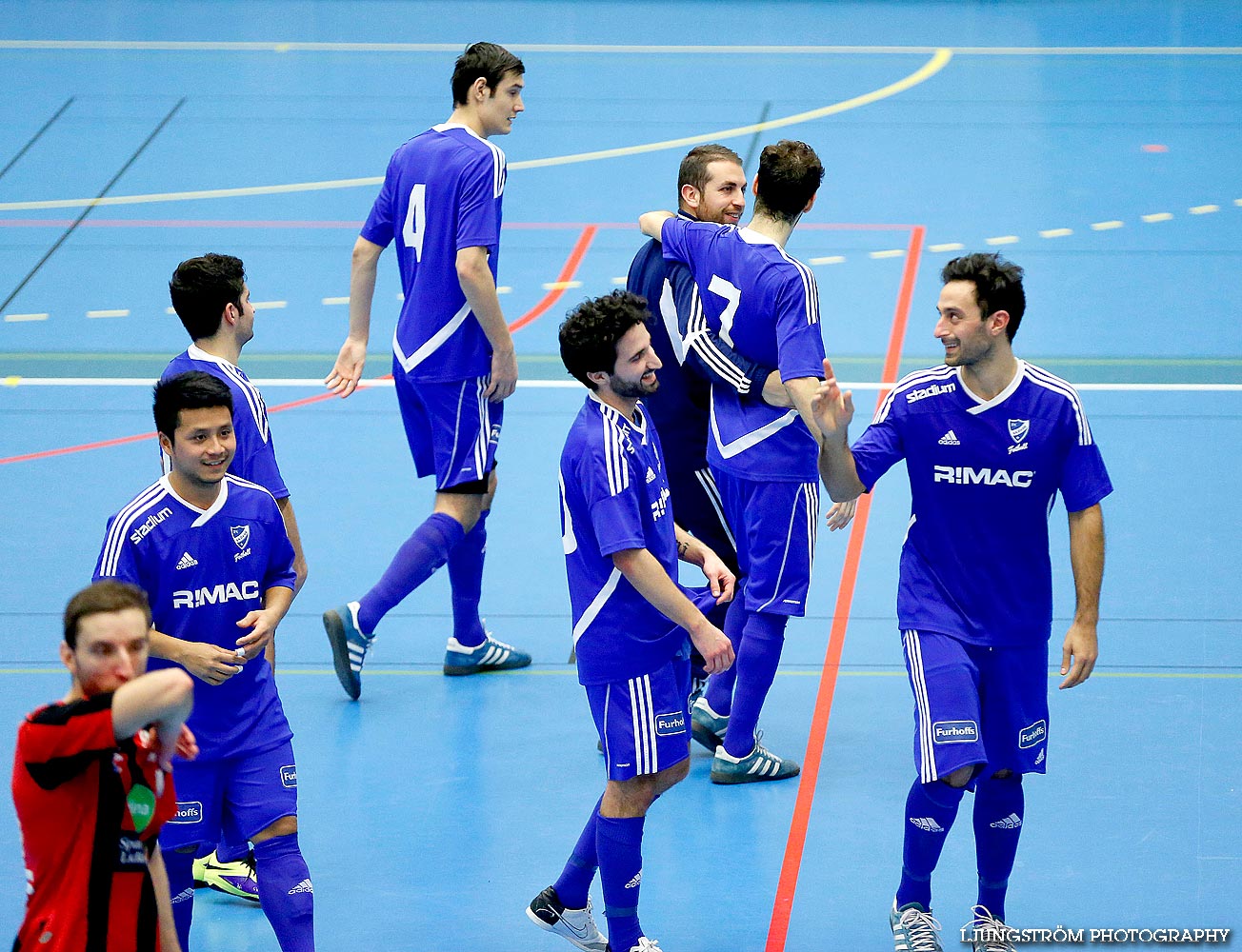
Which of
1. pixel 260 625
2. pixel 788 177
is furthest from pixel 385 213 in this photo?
pixel 260 625

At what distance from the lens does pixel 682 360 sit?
20.7 feet

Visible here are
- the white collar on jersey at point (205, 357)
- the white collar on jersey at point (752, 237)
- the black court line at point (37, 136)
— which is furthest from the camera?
the black court line at point (37, 136)

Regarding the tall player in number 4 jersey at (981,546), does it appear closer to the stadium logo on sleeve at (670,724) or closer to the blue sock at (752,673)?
the stadium logo on sleeve at (670,724)

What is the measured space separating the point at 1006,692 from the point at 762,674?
1.35 meters

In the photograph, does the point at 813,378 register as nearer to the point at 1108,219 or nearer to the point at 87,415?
the point at 87,415

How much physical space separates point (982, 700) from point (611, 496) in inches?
50.2

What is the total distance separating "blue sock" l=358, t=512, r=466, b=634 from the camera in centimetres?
679

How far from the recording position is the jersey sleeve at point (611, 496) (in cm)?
461

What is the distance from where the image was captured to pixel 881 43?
1792 cm

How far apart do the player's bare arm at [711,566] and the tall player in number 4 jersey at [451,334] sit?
72.0 inches

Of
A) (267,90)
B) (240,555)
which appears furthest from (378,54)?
(240,555)

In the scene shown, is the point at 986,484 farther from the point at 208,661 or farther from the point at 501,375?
the point at 501,375

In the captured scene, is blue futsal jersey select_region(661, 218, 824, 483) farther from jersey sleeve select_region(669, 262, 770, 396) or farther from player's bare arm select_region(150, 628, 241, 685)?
player's bare arm select_region(150, 628, 241, 685)

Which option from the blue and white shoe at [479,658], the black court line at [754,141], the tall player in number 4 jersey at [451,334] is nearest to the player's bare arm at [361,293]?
the tall player in number 4 jersey at [451,334]
